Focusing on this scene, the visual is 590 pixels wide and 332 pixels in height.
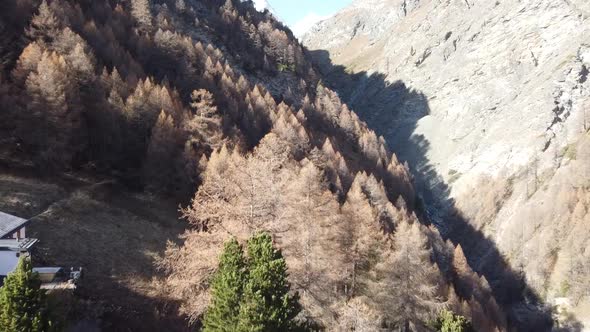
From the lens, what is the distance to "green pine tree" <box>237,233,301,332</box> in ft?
53.4

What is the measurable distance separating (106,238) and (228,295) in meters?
19.1

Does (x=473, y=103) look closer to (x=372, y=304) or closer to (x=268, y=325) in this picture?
(x=372, y=304)

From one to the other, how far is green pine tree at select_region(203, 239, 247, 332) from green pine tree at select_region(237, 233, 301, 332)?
1.33 feet

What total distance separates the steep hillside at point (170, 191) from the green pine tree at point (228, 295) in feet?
19.9

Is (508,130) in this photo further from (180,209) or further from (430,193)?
(180,209)

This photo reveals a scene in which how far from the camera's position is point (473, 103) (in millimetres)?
125688

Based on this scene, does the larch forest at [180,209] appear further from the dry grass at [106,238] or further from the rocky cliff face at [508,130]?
the rocky cliff face at [508,130]

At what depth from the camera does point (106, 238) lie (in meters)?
32.8

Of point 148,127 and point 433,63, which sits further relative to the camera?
point 433,63

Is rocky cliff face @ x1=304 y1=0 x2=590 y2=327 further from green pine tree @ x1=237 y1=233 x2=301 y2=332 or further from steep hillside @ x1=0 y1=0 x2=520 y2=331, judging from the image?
green pine tree @ x1=237 y1=233 x2=301 y2=332

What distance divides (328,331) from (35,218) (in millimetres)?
21058

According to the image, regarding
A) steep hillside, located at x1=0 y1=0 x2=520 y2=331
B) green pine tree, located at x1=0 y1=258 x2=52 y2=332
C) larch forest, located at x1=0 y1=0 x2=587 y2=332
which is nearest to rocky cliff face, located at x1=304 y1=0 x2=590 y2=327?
larch forest, located at x1=0 y1=0 x2=587 y2=332

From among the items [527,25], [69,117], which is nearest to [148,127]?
[69,117]

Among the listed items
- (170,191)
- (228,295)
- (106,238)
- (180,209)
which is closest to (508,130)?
(170,191)
